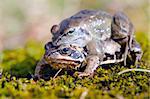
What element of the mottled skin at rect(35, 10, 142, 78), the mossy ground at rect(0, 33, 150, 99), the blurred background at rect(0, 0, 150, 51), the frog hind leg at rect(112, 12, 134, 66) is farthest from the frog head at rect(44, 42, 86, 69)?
the blurred background at rect(0, 0, 150, 51)

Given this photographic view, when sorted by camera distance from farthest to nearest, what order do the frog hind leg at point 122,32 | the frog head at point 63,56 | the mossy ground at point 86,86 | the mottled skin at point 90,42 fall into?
the frog hind leg at point 122,32, the mottled skin at point 90,42, the frog head at point 63,56, the mossy ground at point 86,86

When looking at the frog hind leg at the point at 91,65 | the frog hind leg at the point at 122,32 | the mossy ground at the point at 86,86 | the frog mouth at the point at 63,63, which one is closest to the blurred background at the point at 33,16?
the frog hind leg at the point at 122,32

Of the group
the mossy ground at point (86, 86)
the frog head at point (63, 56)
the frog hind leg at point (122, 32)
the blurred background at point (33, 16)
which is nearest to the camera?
the mossy ground at point (86, 86)

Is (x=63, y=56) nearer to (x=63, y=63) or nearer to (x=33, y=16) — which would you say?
(x=63, y=63)

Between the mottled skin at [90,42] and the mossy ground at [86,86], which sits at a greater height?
the mottled skin at [90,42]

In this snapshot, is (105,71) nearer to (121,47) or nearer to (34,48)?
(121,47)

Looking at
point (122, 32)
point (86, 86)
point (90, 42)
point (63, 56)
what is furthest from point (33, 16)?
point (86, 86)

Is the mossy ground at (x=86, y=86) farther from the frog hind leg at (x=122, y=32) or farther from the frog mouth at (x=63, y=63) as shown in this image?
the frog hind leg at (x=122, y=32)

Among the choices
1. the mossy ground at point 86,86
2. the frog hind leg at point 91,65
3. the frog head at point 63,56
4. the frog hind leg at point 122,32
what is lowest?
the mossy ground at point 86,86
